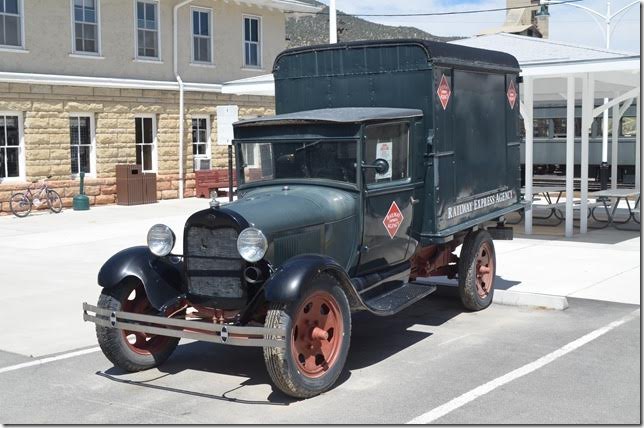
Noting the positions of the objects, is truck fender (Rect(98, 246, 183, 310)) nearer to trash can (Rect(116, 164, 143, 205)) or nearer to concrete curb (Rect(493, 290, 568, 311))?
concrete curb (Rect(493, 290, 568, 311))

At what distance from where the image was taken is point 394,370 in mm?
6949

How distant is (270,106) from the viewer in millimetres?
27781

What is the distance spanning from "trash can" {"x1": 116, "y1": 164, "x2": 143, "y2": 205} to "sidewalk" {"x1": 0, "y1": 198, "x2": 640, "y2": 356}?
129 inches

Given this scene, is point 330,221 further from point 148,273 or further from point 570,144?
point 570,144

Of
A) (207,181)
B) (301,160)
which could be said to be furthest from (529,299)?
(207,181)

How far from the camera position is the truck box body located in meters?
8.16

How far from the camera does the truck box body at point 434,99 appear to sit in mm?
8156

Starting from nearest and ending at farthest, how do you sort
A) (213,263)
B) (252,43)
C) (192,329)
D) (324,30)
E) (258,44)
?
(192,329) < (213,263) < (252,43) < (258,44) < (324,30)

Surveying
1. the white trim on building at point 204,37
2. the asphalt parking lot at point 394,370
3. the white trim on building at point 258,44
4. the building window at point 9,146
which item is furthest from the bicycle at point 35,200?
the asphalt parking lot at point 394,370

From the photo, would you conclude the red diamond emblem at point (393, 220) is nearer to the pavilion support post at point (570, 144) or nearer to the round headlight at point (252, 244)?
the round headlight at point (252, 244)

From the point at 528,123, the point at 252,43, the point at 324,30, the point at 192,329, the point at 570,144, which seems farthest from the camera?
the point at 324,30

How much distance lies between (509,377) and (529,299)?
301cm

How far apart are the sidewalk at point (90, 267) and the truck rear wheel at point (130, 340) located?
118 cm

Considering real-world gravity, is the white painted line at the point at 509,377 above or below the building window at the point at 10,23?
below
